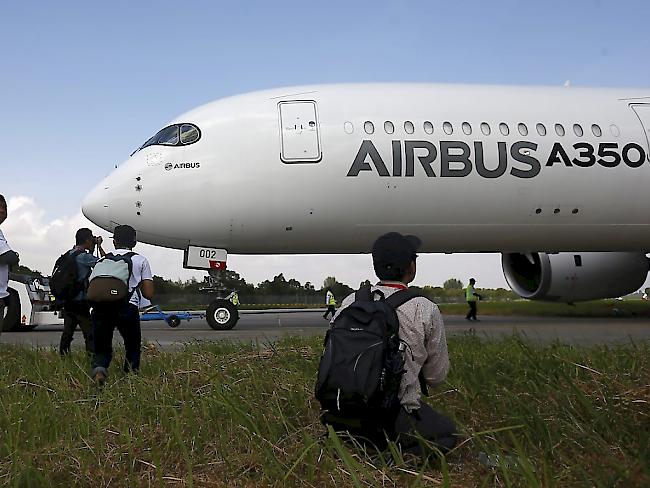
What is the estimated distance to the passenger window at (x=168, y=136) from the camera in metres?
10.0

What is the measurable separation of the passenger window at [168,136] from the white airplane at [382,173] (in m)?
0.02

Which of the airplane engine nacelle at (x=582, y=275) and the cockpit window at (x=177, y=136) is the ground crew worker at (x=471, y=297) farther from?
the cockpit window at (x=177, y=136)

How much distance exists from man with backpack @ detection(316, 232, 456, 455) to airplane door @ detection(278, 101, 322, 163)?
7000 millimetres

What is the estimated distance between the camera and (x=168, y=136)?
33.2 ft

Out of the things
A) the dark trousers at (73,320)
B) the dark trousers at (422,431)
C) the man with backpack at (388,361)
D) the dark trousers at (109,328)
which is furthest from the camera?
the dark trousers at (73,320)

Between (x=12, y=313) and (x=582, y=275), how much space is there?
427 inches

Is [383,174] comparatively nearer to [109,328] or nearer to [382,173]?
[382,173]

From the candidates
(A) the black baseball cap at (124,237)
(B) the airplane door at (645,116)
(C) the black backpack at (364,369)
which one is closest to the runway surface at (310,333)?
(A) the black baseball cap at (124,237)

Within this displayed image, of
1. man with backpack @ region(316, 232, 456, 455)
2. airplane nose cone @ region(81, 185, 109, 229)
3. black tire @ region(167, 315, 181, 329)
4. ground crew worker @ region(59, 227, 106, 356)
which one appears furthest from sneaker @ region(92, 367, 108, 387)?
black tire @ region(167, 315, 181, 329)

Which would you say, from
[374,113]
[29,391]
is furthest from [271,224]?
[29,391]

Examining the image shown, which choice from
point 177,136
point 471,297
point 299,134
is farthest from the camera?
point 471,297

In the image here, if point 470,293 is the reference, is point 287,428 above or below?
below

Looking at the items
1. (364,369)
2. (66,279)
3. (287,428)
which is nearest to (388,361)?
(364,369)

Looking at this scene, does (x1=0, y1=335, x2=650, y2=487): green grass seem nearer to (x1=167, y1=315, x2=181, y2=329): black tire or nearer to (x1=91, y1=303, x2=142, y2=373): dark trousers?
(x1=91, y1=303, x2=142, y2=373): dark trousers
